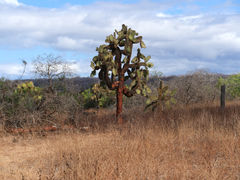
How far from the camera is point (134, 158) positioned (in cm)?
582

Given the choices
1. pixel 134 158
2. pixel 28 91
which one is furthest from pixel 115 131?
pixel 28 91

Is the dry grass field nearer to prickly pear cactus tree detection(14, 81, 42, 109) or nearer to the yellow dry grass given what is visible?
the yellow dry grass

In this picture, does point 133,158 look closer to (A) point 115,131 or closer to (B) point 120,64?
(A) point 115,131

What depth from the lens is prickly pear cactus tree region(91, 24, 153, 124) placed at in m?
10.8

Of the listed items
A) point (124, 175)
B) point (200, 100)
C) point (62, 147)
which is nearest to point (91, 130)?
point (62, 147)

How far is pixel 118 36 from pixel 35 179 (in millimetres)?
6958

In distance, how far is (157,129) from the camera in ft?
29.1

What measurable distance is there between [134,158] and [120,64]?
229 inches

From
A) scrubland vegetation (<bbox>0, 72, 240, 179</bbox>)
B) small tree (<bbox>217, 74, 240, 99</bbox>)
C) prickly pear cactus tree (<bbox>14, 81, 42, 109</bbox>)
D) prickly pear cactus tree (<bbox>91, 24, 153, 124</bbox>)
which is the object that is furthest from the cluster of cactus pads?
small tree (<bbox>217, 74, 240, 99</bbox>)

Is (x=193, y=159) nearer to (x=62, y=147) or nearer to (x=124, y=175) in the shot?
(x=124, y=175)

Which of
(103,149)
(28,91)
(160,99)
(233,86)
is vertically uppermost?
(233,86)

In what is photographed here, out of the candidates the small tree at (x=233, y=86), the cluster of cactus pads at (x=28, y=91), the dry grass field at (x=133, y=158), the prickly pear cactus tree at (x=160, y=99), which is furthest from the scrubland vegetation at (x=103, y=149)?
the small tree at (x=233, y=86)

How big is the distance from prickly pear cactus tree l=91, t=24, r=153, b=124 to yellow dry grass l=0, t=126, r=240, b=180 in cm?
268

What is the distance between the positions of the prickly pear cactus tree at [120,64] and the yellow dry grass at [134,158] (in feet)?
8.78
